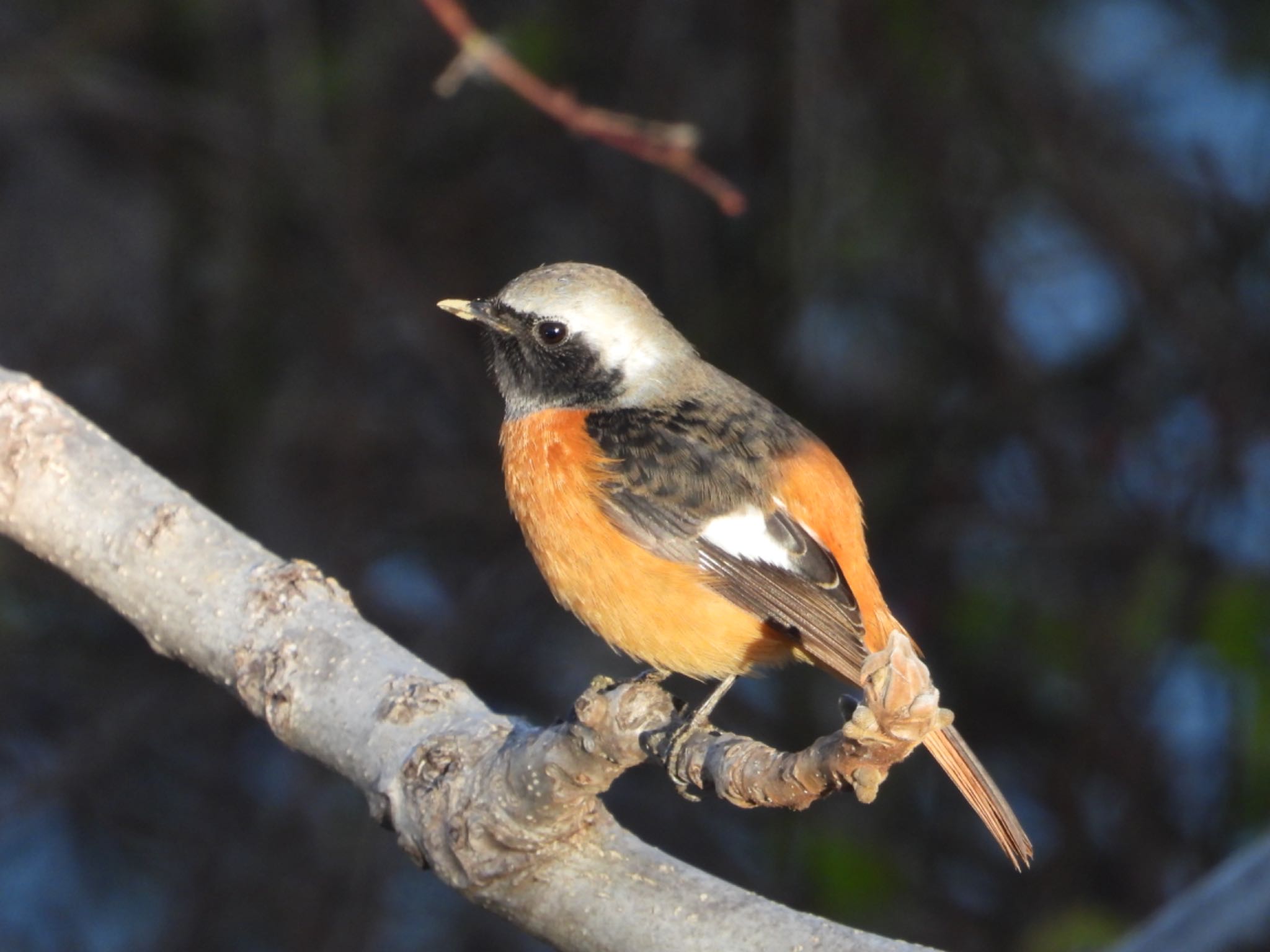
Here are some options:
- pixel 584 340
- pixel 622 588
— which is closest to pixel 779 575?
pixel 622 588

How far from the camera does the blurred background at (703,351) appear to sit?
628 cm

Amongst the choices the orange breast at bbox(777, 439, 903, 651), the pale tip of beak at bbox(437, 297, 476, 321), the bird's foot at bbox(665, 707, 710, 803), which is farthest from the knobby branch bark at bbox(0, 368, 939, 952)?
the pale tip of beak at bbox(437, 297, 476, 321)

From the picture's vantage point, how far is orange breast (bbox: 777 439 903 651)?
379 cm

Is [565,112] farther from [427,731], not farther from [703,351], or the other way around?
[703,351]

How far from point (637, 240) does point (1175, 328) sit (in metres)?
2.36

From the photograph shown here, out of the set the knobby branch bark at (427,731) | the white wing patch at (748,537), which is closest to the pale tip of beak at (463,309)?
the white wing patch at (748,537)

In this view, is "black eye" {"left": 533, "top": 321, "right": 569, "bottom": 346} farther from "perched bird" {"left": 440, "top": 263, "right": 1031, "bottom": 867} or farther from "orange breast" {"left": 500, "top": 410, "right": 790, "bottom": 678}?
"orange breast" {"left": 500, "top": 410, "right": 790, "bottom": 678}

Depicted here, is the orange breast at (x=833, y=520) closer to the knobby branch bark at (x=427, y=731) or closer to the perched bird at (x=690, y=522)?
the perched bird at (x=690, y=522)

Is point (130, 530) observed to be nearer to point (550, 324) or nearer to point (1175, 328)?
point (550, 324)

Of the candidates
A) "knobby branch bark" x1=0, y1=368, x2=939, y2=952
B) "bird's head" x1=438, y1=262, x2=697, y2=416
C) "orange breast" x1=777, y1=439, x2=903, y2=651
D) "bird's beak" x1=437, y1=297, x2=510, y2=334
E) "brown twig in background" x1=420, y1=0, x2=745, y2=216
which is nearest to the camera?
"knobby branch bark" x1=0, y1=368, x2=939, y2=952

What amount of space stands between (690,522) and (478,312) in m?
1.03

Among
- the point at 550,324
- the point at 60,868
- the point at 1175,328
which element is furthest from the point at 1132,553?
the point at 60,868

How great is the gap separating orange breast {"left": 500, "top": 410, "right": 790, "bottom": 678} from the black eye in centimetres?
39

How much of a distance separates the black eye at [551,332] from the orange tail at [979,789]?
1.52 m
